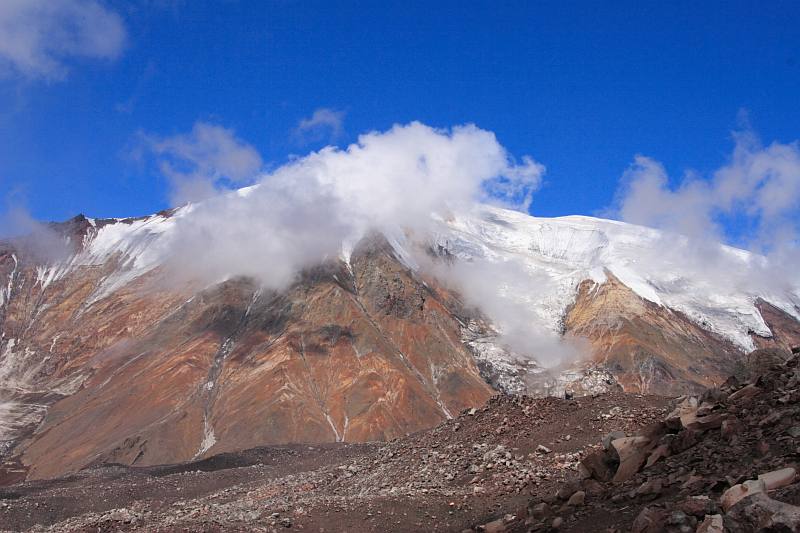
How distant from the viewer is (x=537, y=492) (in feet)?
71.1

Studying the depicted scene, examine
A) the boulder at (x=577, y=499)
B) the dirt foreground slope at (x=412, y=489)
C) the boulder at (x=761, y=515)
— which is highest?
the dirt foreground slope at (x=412, y=489)

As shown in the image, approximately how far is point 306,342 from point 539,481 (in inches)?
4356

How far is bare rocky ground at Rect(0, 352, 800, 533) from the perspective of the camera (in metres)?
13.1

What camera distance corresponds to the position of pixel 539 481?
22.5 m

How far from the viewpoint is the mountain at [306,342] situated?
108m

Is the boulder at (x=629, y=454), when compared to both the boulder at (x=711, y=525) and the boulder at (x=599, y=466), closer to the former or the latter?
the boulder at (x=599, y=466)

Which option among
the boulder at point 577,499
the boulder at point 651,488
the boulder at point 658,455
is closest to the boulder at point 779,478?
the boulder at point 651,488

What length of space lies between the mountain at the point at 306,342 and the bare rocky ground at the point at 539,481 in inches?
2539

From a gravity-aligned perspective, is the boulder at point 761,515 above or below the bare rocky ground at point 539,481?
below

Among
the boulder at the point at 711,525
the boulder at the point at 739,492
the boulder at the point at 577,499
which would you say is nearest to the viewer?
the boulder at the point at 711,525

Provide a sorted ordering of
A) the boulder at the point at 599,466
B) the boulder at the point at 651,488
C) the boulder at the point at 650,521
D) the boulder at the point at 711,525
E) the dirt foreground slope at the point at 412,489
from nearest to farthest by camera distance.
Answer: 1. the boulder at the point at 711,525
2. the boulder at the point at 650,521
3. the boulder at the point at 651,488
4. the boulder at the point at 599,466
5. the dirt foreground slope at the point at 412,489

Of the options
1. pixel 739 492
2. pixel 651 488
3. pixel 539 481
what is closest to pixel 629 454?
pixel 651 488

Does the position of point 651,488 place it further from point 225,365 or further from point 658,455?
point 225,365

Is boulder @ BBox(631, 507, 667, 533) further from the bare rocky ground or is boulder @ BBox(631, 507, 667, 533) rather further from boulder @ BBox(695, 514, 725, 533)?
boulder @ BBox(695, 514, 725, 533)
